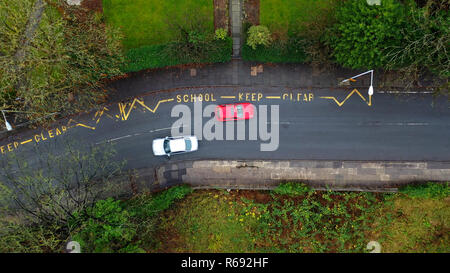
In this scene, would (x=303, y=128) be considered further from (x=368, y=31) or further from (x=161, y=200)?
(x=161, y=200)

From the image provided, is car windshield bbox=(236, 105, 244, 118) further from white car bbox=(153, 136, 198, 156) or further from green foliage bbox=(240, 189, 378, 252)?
green foliage bbox=(240, 189, 378, 252)

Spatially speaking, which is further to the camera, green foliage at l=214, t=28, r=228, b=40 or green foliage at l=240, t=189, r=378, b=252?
green foliage at l=240, t=189, r=378, b=252

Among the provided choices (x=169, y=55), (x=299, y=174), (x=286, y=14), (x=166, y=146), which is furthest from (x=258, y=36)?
(x=299, y=174)

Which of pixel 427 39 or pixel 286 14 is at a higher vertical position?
pixel 286 14

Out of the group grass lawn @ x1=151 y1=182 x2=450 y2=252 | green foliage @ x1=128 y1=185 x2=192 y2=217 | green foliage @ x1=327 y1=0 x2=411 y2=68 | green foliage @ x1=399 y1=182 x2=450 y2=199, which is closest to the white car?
green foliage @ x1=128 y1=185 x2=192 y2=217

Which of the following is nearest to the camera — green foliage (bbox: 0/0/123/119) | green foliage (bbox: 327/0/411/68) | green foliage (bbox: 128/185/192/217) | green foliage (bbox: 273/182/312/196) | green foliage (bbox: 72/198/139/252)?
green foliage (bbox: 327/0/411/68)

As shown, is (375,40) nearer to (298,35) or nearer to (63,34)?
(298,35)

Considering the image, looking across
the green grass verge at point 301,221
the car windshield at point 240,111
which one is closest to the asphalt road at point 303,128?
the car windshield at point 240,111
